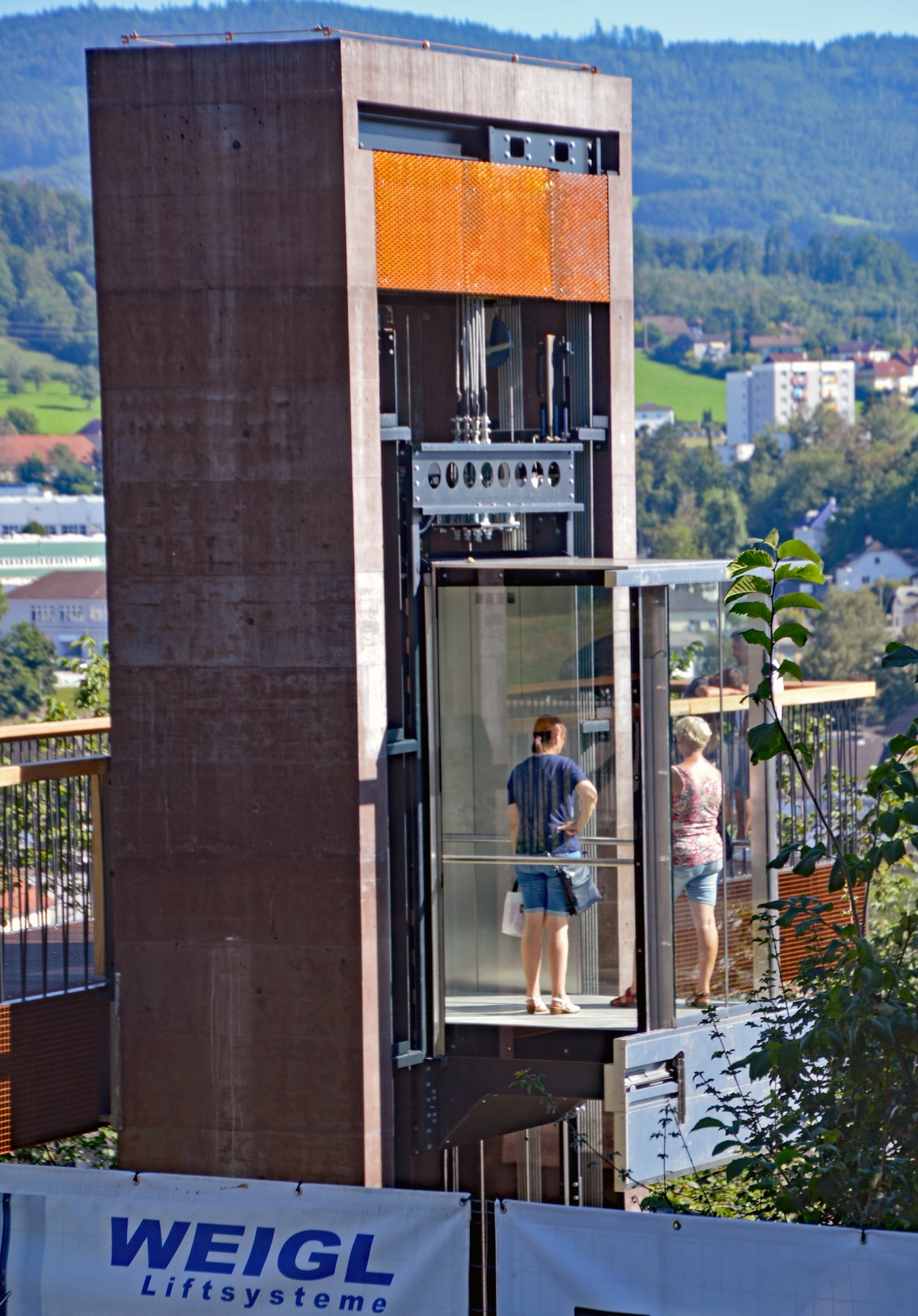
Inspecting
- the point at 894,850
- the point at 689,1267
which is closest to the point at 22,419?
the point at 894,850

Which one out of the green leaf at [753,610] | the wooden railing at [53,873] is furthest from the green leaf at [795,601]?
the wooden railing at [53,873]

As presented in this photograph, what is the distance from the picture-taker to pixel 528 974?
341 inches

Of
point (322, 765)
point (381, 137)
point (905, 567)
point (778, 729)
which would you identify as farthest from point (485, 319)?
point (905, 567)

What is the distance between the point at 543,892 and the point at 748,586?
217 cm

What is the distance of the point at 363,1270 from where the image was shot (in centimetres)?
677

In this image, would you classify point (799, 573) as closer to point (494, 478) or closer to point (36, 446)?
point (494, 478)

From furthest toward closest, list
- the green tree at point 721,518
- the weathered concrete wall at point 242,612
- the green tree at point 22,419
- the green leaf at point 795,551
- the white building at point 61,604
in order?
the green tree at point 22,419 → the green tree at point 721,518 → the white building at point 61,604 → the weathered concrete wall at point 242,612 → the green leaf at point 795,551

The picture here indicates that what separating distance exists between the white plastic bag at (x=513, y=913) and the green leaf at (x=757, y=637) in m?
2.12

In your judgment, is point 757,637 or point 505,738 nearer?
point 757,637

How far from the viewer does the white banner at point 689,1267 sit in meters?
6.15

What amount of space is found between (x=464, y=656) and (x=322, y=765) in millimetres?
1019

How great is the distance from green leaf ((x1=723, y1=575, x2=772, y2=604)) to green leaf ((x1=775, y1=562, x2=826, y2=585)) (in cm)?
6

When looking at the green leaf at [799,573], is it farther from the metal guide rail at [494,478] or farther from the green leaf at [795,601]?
the metal guide rail at [494,478]

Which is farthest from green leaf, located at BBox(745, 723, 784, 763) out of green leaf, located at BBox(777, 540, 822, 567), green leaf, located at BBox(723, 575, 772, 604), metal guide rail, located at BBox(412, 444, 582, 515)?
metal guide rail, located at BBox(412, 444, 582, 515)
